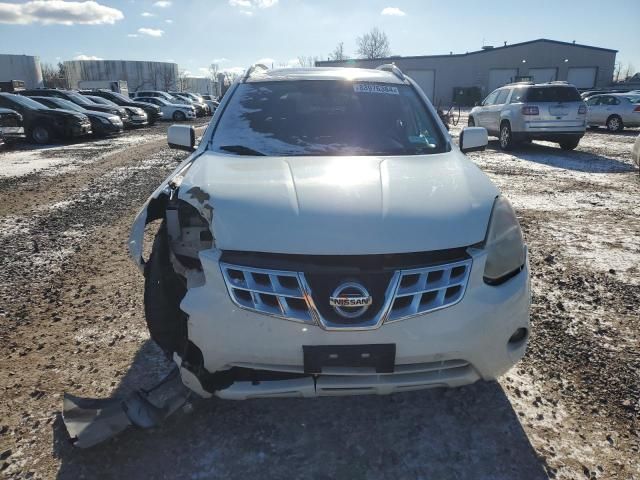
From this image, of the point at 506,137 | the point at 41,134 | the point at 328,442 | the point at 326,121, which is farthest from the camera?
the point at 41,134

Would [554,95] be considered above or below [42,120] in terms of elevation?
above

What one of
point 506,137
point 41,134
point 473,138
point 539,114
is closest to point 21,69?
point 41,134

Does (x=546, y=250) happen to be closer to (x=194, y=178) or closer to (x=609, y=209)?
(x=609, y=209)

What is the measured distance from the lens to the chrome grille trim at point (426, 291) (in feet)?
6.03

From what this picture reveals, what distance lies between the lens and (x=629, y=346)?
2914mm

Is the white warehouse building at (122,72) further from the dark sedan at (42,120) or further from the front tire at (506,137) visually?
the front tire at (506,137)

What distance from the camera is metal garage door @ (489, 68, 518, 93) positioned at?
4841cm

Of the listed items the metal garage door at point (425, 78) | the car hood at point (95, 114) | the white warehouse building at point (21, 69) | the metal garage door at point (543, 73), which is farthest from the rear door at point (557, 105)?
the white warehouse building at point (21, 69)

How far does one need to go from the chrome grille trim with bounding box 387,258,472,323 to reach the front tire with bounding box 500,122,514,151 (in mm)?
11687

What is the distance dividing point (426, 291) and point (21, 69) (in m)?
91.3

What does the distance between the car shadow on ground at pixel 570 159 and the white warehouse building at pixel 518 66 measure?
115 ft

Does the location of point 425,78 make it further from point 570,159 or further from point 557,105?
point 570,159

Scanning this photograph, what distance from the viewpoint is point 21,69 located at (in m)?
74.0

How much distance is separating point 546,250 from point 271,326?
12.6 feet
